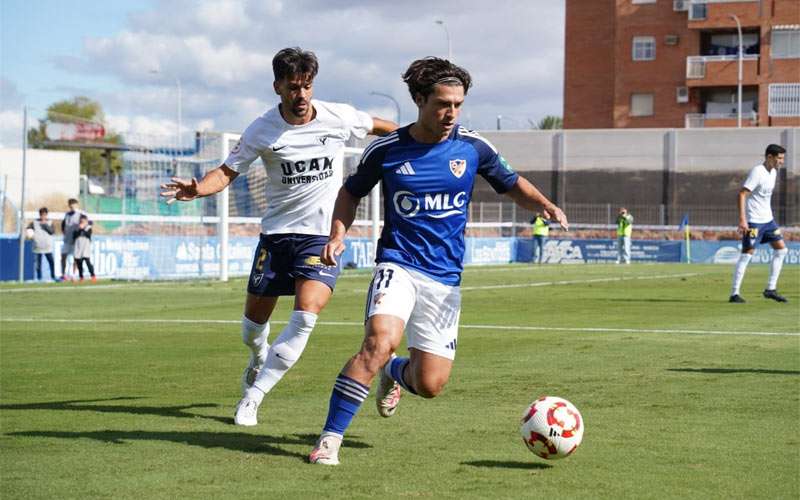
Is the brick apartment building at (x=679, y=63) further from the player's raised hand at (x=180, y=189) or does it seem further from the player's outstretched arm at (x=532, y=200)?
the player's raised hand at (x=180, y=189)

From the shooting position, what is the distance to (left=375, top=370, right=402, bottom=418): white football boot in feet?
25.2

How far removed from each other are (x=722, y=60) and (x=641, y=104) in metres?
6.45

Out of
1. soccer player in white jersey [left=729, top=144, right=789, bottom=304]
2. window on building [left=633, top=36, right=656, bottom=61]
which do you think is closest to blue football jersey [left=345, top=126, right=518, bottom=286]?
soccer player in white jersey [left=729, top=144, right=789, bottom=304]

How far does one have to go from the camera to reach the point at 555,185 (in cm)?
7606

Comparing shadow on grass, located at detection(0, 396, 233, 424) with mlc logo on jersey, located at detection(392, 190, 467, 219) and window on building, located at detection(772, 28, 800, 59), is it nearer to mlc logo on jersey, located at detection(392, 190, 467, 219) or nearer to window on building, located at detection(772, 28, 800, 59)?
mlc logo on jersey, located at detection(392, 190, 467, 219)

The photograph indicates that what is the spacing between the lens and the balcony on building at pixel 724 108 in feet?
255

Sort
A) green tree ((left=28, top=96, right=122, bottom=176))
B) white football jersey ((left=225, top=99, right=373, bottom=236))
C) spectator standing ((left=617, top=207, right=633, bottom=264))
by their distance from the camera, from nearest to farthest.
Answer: white football jersey ((left=225, top=99, right=373, bottom=236)), spectator standing ((left=617, top=207, right=633, bottom=264)), green tree ((left=28, top=96, right=122, bottom=176))

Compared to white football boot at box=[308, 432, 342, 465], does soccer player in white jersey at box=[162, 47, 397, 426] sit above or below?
above

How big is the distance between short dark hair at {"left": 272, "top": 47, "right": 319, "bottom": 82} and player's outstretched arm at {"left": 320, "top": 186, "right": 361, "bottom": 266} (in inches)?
45.4

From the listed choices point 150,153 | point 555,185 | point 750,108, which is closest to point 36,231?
point 150,153

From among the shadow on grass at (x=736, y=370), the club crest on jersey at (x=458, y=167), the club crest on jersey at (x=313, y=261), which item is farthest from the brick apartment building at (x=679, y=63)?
the club crest on jersey at (x=458, y=167)

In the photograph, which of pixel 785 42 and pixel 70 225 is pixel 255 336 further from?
pixel 785 42

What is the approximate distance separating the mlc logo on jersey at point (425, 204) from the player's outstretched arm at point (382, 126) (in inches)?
67.4

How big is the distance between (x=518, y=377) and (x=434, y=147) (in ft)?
12.6
